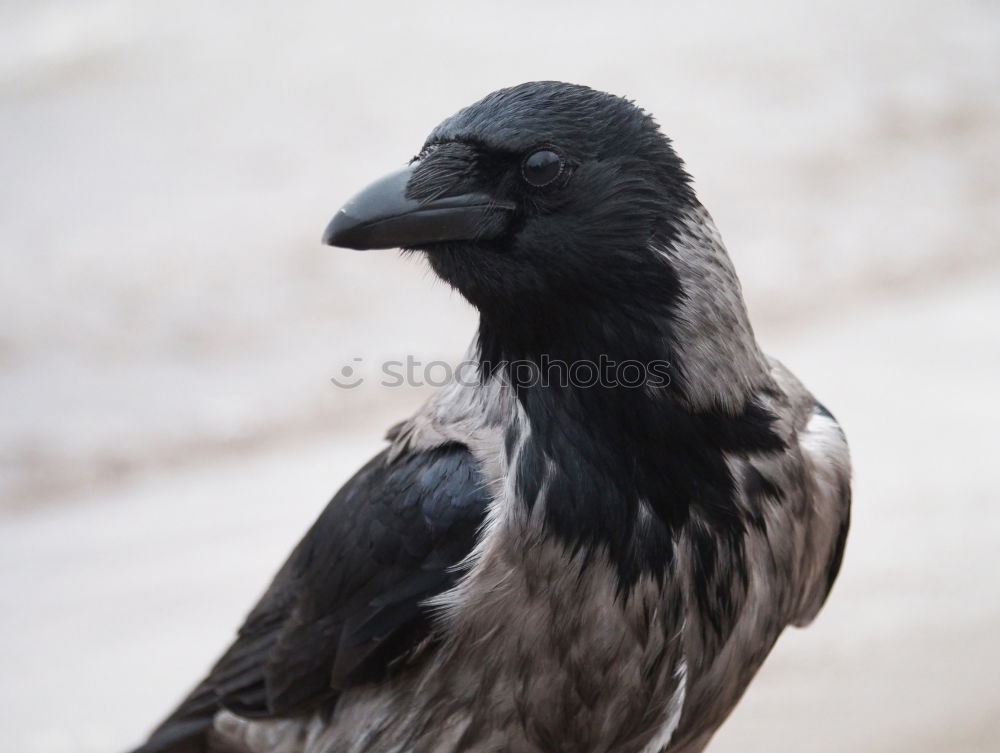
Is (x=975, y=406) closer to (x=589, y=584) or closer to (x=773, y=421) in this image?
(x=773, y=421)

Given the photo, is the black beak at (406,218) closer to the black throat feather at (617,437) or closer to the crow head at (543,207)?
the crow head at (543,207)

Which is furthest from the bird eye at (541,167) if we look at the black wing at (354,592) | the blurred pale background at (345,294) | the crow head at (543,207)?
the blurred pale background at (345,294)

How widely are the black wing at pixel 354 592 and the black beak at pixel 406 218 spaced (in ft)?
1.56

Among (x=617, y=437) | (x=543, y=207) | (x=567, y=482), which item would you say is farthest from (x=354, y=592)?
(x=543, y=207)

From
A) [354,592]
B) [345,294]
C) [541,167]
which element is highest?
[345,294]

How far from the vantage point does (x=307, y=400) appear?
5.45 metres

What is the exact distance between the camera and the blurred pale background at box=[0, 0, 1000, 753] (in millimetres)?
4184

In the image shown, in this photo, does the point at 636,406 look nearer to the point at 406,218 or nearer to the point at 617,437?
the point at 617,437

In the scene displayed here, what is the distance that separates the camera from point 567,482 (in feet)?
8.02

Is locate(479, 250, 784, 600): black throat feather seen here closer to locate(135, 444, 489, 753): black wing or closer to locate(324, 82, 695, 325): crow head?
locate(324, 82, 695, 325): crow head

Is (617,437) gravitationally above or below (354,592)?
above

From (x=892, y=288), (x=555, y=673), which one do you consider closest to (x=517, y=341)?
(x=555, y=673)

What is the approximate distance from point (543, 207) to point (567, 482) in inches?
20.6

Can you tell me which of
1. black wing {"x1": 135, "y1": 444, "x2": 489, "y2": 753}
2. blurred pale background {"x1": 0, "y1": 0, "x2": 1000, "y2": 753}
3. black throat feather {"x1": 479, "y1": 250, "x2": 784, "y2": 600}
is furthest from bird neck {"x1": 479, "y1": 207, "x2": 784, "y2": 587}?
blurred pale background {"x1": 0, "y1": 0, "x2": 1000, "y2": 753}
